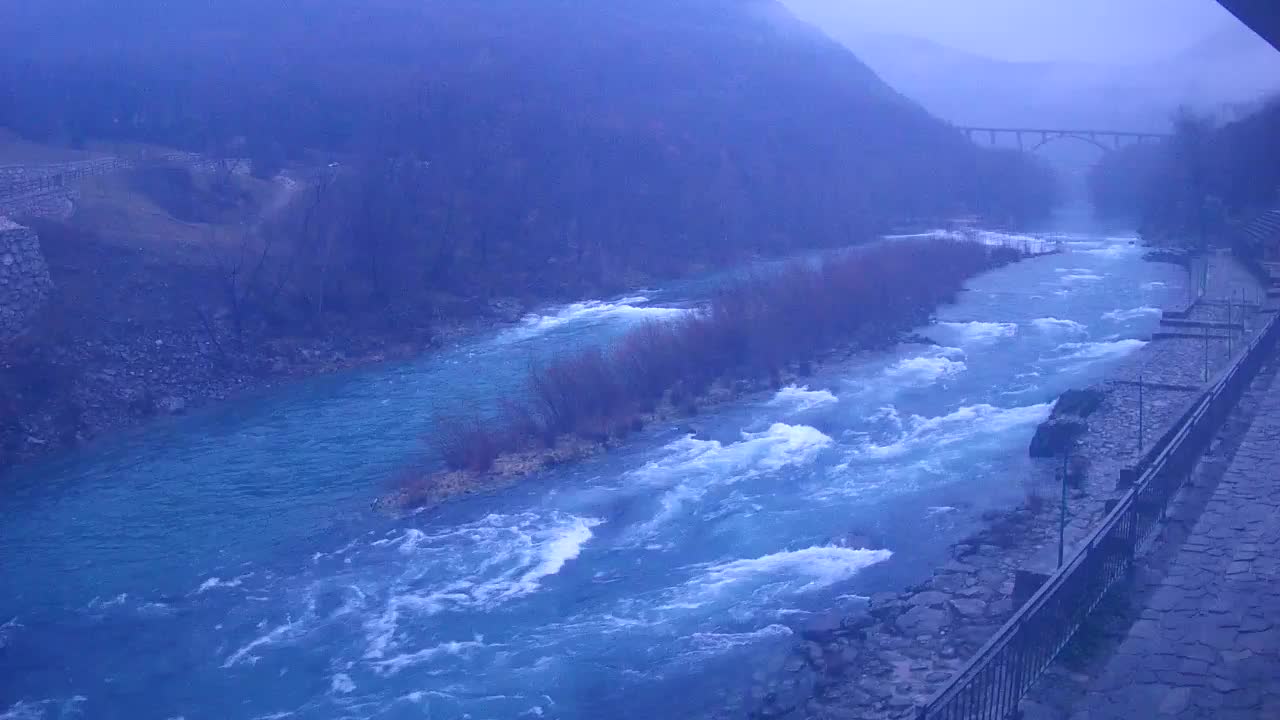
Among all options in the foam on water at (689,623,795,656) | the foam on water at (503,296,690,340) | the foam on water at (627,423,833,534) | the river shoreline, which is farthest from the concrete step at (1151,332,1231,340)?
the foam on water at (689,623,795,656)

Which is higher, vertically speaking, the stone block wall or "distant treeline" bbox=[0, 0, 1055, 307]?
"distant treeline" bbox=[0, 0, 1055, 307]

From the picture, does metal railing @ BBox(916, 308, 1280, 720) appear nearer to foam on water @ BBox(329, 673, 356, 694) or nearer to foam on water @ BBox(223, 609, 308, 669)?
foam on water @ BBox(329, 673, 356, 694)

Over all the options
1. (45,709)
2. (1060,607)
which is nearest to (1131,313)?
(1060,607)

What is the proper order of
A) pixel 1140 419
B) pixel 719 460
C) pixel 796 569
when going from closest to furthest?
pixel 796 569, pixel 1140 419, pixel 719 460

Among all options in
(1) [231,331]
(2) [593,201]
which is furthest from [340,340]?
(2) [593,201]

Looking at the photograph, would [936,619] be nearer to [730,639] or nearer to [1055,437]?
[730,639]

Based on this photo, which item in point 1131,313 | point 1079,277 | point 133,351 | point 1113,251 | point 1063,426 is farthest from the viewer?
point 1113,251
